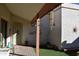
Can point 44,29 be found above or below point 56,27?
below

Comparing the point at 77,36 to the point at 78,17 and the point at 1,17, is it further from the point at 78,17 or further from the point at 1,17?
the point at 1,17

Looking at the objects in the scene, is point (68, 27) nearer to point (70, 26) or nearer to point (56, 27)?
point (70, 26)

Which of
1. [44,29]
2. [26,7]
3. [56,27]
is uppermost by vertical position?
[26,7]

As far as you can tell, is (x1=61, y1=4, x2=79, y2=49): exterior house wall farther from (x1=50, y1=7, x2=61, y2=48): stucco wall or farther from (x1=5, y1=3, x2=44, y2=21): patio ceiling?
(x1=5, y1=3, x2=44, y2=21): patio ceiling

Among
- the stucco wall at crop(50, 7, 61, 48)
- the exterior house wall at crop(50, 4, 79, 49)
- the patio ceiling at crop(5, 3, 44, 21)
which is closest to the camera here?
the patio ceiling at crop(5, 3, 44, 21)

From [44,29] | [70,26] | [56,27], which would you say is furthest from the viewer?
[44,29]

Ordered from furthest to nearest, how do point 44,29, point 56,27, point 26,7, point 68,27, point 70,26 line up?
point 44,29 → point 56,27 → point 70,26 → point 68,27 → point 26,7

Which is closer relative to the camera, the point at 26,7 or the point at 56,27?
the point at 26,7

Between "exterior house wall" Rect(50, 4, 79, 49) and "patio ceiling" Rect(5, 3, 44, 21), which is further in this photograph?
"exterior house wall" Rect(50, 4, 79, 49)

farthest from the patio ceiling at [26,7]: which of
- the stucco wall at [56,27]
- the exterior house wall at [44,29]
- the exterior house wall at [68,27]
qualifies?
the exterior house wall at [44,29]

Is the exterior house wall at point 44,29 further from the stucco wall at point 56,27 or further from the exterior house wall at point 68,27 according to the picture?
the exterior house wall at point 68,27

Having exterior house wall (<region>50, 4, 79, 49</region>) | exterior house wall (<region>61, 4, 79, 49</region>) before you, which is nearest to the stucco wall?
exterior house wall (<region>50, 4, 79, 49</region>)

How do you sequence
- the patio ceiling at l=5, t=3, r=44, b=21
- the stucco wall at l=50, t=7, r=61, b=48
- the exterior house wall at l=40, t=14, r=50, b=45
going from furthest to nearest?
the exterior house wall at l=40, t=14, r=50, b=45 → the stucco wall at l=50, t=7, r=61, b=48 → the patio ceiling at l=5, t=3, r=44, b=21

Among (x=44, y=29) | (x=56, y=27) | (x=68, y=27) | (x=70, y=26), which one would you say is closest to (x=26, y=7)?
(x=68, y=27)
